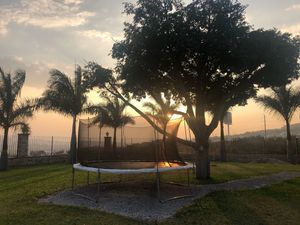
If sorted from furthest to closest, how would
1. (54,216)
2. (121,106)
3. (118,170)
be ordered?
(121,106)
(118,170)
(54,216)

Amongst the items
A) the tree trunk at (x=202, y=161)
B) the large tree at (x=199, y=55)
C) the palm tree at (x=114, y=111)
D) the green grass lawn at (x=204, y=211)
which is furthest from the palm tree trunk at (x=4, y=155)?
the tree trunk at (x=202, y=161)

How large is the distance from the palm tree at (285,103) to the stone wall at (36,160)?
16833 mm

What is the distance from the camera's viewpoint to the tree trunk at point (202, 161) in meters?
13.7

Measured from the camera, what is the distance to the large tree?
39.9 feet

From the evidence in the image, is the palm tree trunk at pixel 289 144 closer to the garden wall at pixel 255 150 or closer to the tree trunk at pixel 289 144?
the tree trunk at pixel 289 144

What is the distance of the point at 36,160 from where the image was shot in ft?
78.7

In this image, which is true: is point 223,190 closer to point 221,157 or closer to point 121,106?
point 221,157

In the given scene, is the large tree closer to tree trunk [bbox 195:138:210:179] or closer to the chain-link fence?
tree trunk [bbox 195:138:210:179]

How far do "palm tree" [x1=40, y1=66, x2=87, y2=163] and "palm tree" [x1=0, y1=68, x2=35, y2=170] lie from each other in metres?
2.16

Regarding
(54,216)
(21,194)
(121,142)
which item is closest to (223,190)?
(121,142)

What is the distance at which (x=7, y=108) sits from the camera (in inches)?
824

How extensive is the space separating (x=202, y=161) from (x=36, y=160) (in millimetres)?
15020

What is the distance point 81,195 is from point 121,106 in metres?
18.9

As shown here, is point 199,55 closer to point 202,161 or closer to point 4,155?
point 202,161
